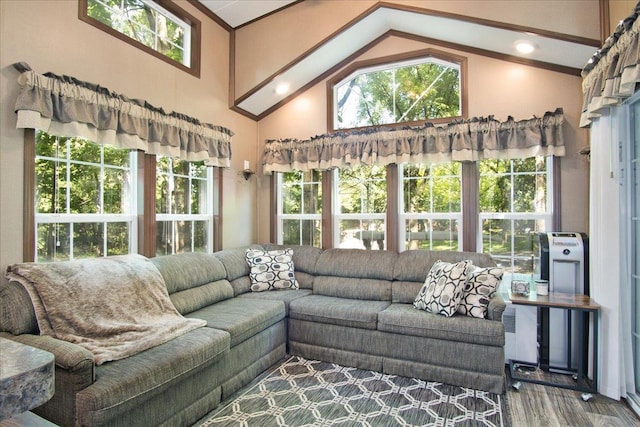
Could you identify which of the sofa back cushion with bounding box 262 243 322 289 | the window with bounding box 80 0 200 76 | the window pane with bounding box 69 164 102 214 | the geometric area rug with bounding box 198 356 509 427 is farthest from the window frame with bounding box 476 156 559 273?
the window pane with bounding box 69 164 102 214

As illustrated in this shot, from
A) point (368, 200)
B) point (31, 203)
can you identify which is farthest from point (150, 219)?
point (368, 200)

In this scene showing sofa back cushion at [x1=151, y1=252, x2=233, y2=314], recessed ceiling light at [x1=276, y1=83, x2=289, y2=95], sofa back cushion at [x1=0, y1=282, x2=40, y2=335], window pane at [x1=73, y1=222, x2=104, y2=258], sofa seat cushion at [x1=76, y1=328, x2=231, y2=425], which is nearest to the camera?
sofa seat cushion at [x1=76, y1=328, x2=231, y2=425]

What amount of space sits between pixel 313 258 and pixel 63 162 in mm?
2519

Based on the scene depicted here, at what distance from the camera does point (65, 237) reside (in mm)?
2707

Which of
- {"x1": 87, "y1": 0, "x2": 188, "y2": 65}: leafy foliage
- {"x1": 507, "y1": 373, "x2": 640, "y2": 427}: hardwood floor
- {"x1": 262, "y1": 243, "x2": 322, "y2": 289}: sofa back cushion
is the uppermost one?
{"x1": 87, "y1": 0, "x2": 188, "y2": 65}: leafy foliage

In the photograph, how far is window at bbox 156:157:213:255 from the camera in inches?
138

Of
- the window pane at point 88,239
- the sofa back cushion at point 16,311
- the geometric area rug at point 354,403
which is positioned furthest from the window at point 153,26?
the geometric area rug at point 354,403

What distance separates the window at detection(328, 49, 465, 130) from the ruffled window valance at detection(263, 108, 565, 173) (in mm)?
262

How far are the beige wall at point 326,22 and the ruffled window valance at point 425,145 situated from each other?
0.77 m

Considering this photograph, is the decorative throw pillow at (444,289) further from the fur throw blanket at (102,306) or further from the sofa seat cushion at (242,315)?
the fur throw blanket at (102,306)

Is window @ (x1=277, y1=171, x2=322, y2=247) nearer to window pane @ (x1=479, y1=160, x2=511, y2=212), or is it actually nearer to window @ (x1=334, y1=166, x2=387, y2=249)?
window @ (x1=334, y1=166, x2=387, y2=249)

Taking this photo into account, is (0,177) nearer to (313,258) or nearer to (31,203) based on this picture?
(31,203)

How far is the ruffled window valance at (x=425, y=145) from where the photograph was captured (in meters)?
3.39

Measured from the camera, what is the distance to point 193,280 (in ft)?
10.6
